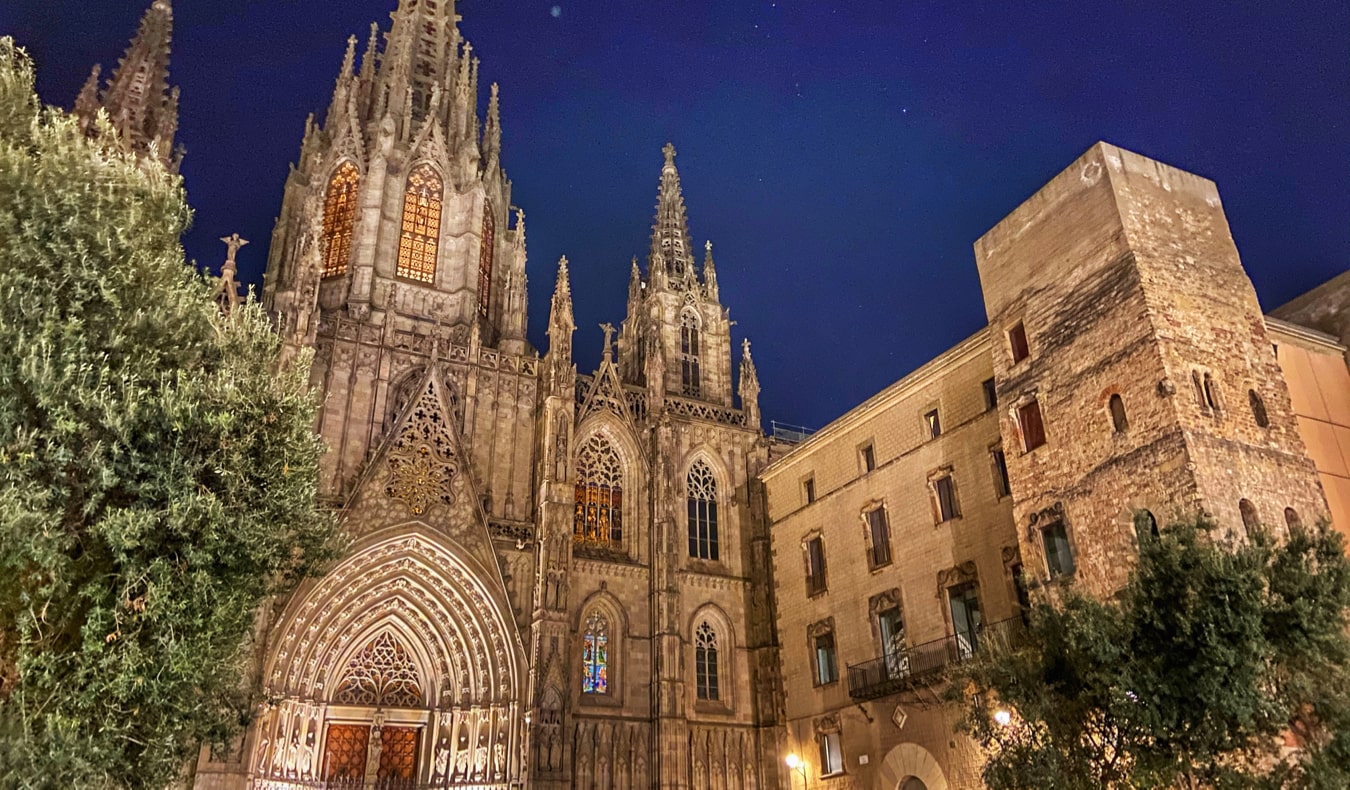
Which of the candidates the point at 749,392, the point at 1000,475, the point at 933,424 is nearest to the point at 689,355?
the point at 749,392

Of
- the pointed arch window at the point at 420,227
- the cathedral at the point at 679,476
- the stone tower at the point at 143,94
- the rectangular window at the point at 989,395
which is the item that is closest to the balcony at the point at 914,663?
the cathedral at the point at 679,476

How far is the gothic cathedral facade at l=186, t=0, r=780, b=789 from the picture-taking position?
23.1m

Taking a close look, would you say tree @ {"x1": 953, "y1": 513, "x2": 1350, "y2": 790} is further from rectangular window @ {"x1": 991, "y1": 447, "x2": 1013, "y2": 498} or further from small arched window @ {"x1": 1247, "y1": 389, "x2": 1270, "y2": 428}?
rectangular window @ {"x1": 991, "y1": 447, "x2": 1013, "y2": 498}

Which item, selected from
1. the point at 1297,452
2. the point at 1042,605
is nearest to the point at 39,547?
the point at 1042,605

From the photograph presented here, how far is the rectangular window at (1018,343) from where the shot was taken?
18328mm

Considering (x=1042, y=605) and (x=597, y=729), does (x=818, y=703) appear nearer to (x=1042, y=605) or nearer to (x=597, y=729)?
(x=597, y=729)

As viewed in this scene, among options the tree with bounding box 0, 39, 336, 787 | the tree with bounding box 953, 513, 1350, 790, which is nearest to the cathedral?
the tree with bounding box 953, 513, 1350, 790

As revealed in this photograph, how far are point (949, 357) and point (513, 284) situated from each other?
15.2 m

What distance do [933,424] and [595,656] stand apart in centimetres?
1147

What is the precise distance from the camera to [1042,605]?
13062 mm

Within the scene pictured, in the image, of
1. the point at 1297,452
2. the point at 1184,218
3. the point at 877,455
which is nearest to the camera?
the point at 1297,452

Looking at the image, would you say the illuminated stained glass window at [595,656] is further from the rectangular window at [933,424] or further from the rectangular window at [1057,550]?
the rectangular window at [1057,550]

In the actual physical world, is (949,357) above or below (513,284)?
below

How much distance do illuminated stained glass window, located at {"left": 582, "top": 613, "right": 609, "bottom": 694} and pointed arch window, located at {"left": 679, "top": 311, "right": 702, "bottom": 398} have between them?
30.8 ft
